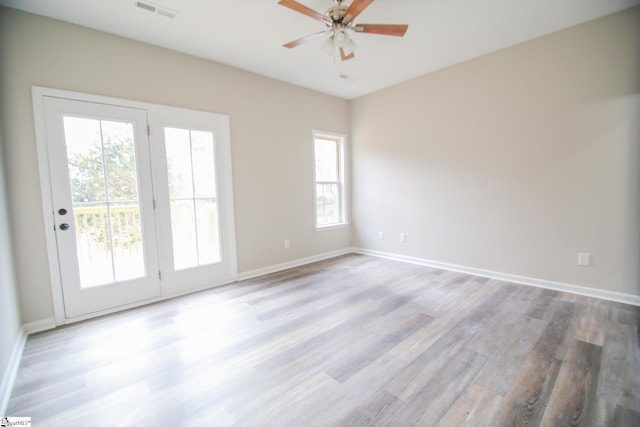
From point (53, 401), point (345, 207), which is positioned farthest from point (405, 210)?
point (53, 401)

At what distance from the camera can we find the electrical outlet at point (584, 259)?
9.71ft

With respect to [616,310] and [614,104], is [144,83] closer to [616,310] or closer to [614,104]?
[614,104]

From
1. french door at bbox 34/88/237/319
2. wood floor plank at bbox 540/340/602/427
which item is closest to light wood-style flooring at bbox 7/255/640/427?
wood floor plank at bbox 540/340/602/427

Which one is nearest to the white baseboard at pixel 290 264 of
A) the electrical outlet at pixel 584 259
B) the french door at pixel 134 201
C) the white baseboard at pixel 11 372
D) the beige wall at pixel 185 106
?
the beige wall at pixel 185 106

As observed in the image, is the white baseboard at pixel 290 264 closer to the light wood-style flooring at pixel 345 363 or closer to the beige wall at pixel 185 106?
the beige wall at pixel 185 106

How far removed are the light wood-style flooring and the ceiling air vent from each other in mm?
2845

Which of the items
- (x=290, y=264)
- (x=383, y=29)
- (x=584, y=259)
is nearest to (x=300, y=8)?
(x=383, y=29)

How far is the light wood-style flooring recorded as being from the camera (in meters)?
1.54

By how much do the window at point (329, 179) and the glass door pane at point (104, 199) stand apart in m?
2.68

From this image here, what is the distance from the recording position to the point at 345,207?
5254mm

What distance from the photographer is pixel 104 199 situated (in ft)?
9.12

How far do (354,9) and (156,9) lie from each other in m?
1.76

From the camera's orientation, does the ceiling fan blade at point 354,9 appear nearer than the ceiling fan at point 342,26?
Yes

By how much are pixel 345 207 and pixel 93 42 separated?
403cm
